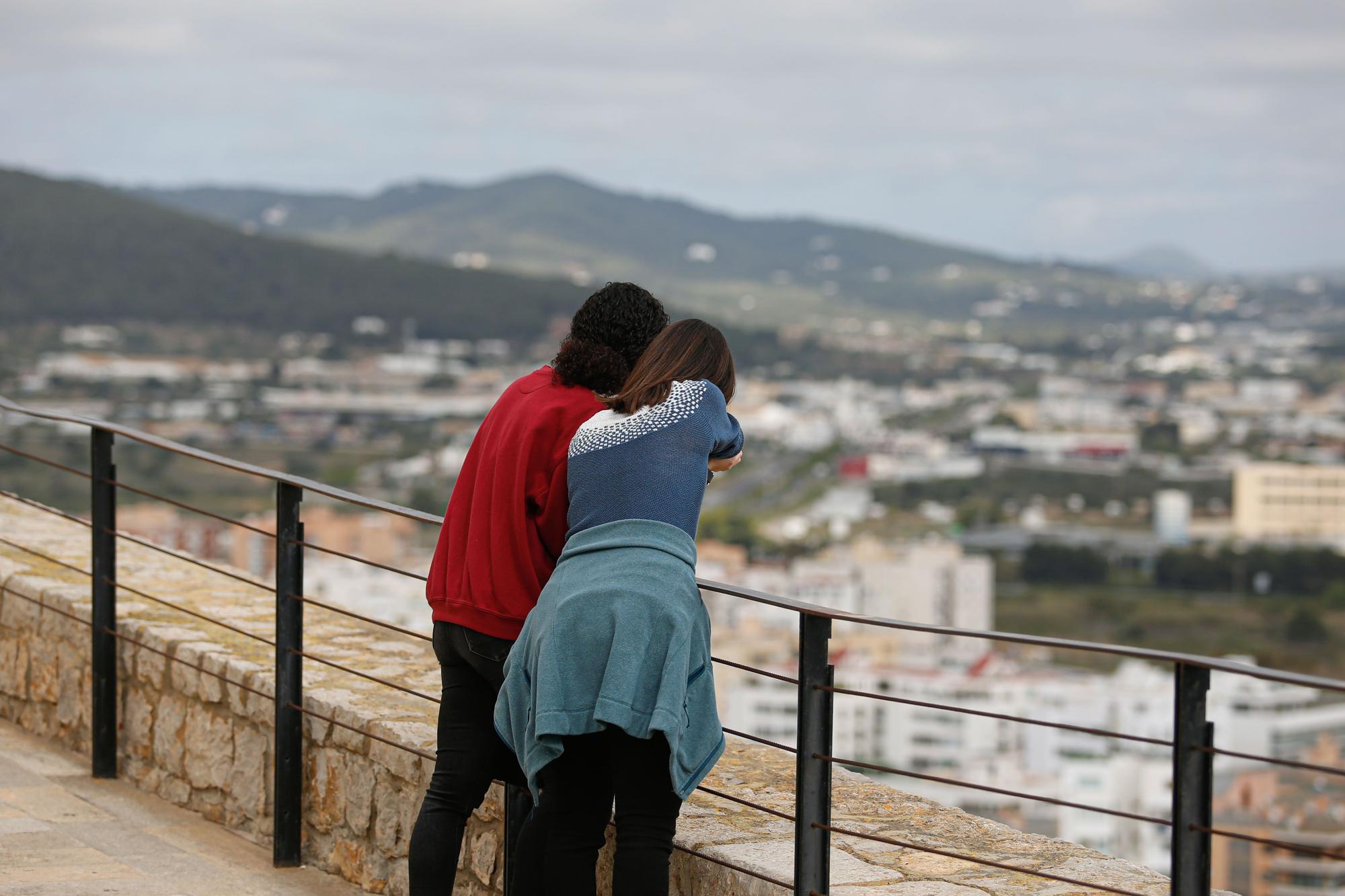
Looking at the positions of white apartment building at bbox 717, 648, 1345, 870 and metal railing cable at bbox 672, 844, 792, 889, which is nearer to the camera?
metal railing cable at bbox 672, 844, 792, 889

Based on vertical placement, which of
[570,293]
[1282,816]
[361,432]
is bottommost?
[1282,816]

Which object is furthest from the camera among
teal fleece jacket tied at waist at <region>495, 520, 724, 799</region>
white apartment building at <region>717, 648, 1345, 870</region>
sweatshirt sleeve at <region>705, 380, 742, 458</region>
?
white apartment building at <region>717, 648, 1345, 870</region>

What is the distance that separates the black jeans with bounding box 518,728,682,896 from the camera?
2.09 metres

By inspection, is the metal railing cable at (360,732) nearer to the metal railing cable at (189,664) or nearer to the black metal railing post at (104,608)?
the metal railing cable at (189,664)

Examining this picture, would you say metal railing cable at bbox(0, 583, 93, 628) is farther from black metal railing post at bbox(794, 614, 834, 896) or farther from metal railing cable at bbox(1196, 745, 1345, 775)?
metal railing cable at bbox(1196, 745, 1345, 775)

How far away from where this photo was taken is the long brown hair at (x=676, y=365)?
2133 mm

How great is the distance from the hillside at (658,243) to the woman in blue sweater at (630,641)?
4343 inches

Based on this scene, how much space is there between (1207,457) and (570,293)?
34.0 m

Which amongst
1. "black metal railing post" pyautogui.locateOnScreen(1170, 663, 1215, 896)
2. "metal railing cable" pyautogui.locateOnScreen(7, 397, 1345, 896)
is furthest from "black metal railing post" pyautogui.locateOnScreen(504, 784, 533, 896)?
"black metal railing post" pyautogui.locateOnScreen(1170, 663, 1215, 896)

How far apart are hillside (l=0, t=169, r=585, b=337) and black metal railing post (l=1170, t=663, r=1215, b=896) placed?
68445mm

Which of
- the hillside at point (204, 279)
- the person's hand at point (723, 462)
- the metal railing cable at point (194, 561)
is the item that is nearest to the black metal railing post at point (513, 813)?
the person's hand at point (723, 462)

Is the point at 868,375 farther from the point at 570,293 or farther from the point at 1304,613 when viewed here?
the point at 1304,613

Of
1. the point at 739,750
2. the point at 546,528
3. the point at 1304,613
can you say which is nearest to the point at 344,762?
the point at 739,750

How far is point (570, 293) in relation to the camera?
84000mm
